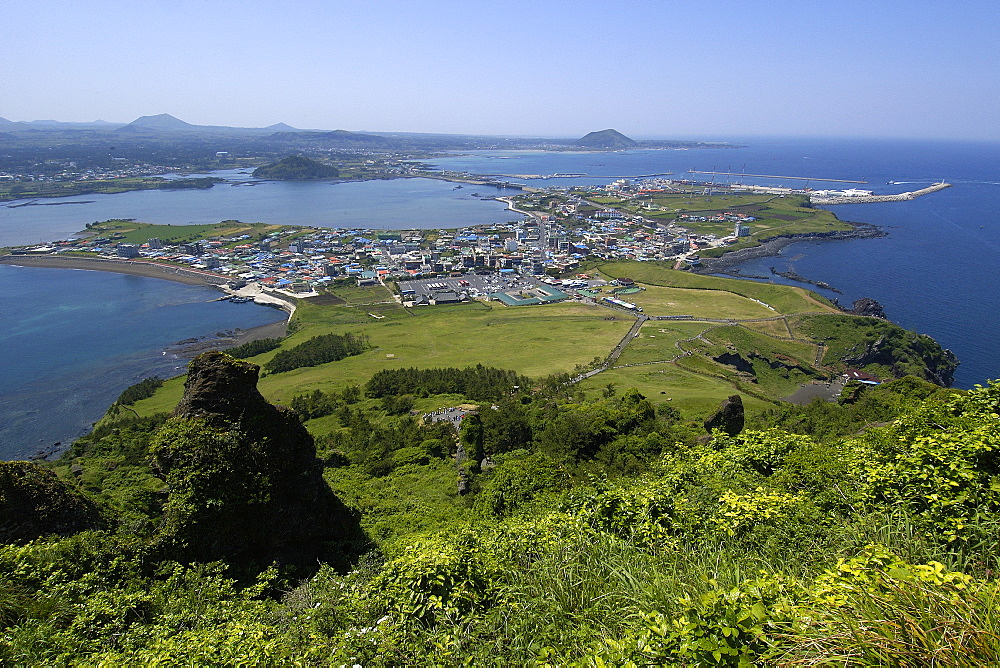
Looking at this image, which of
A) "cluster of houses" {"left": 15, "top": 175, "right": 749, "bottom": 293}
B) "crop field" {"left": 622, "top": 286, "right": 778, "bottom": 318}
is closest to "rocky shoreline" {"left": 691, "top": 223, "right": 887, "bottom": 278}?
"cluster of houses" {"left": 15, "top": 175, "right": 749, "bottom": 293}

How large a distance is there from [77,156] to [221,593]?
216637mm

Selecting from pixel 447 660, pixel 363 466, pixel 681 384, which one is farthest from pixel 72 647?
pixel 681 384

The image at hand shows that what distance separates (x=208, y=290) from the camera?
2389 inches

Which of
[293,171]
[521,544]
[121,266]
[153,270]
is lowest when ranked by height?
[153,270]

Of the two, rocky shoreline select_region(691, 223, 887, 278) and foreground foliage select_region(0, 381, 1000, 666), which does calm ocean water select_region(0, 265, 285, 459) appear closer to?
foreground foliage select_region(0, 381, 1000, 666)

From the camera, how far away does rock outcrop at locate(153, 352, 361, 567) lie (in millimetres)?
10320

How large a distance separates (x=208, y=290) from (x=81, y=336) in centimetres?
1592

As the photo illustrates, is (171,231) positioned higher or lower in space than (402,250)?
higher

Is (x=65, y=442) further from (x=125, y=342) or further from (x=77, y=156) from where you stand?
(x=77, y=156)

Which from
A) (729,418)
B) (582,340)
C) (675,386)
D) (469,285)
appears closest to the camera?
(729,418)

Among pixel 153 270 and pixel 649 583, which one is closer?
pixel 649 583

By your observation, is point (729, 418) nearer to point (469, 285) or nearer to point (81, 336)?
point (469, 285)

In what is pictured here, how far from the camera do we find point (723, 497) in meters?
8.15

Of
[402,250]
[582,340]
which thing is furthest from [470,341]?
[402,250]
